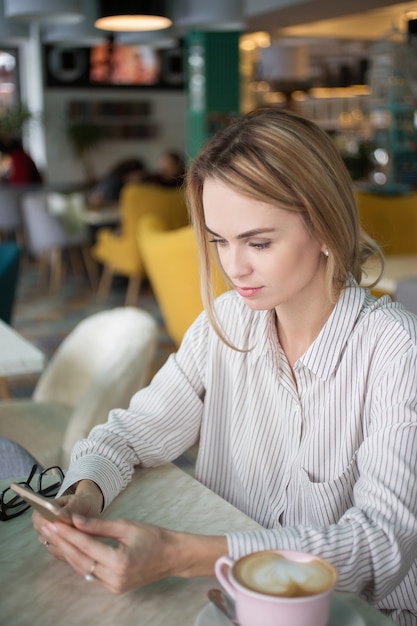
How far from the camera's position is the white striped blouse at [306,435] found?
1.10 m

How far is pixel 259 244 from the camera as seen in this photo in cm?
125

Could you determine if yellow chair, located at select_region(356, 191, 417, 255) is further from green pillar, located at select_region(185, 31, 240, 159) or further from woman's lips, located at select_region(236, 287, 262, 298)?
green pillar, located at select_region(185, 31, 240, 159)

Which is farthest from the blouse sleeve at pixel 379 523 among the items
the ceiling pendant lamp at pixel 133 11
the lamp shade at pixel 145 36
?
the lamp shade at pixel 145 36

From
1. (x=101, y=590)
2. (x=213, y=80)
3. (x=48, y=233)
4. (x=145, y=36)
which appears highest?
(x=145, y=36)

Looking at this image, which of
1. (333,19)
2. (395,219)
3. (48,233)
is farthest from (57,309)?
(333,19)

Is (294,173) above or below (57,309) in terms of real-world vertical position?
above

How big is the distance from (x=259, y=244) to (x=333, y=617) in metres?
0.55

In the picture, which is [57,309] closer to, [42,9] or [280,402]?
[42,9]

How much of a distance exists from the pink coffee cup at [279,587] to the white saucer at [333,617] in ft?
0.20

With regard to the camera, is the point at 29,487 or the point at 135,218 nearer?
the point at 29,487

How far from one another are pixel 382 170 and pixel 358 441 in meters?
7.17

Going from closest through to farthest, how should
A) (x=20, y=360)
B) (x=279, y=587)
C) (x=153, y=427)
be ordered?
1. (x=279, y=587)
2. (x=153, y=427)
3. (x=20, y=360)

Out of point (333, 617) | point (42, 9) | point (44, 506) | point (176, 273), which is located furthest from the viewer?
point (42, 9)

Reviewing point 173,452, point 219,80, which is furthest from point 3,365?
point 219,80
